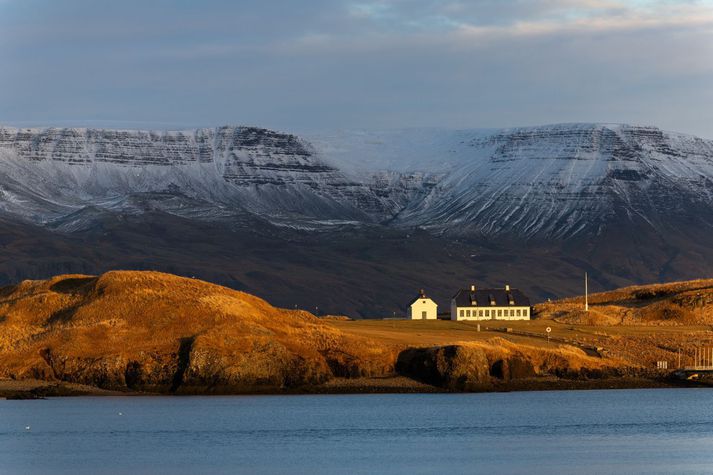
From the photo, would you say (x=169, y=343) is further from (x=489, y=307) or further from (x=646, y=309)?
(x=646, y=309)

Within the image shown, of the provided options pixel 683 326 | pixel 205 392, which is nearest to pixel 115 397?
pixel 205 392

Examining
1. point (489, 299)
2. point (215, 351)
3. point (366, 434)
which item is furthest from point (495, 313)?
point (366, 434)

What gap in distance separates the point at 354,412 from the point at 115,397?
16.6 m

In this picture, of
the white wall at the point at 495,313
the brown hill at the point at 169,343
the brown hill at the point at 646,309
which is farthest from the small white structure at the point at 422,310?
the brown hill at the point at 169,343

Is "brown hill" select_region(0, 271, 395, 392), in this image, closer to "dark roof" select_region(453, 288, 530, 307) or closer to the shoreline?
the shoreline

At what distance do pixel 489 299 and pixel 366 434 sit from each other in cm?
6000

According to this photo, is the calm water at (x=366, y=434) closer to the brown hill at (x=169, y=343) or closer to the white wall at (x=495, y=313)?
the brown hill at (x=169, y=343)

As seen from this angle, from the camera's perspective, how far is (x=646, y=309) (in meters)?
153

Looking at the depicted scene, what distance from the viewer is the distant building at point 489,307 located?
15000 cm

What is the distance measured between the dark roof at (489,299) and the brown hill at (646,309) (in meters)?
3.08

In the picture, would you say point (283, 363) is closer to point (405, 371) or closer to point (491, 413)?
point (405, 371)

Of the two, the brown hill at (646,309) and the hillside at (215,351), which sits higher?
the brown hill at (646,309)

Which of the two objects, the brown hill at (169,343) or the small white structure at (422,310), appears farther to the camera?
the small white structure at (422,310)

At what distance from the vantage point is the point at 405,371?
116 m
